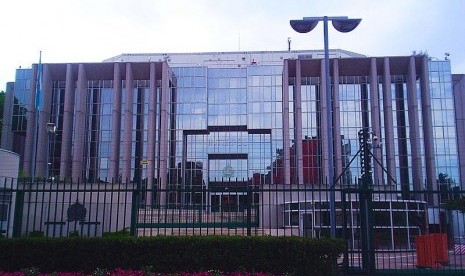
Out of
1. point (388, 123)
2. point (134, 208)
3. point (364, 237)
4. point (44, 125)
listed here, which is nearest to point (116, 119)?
point (44, 125)

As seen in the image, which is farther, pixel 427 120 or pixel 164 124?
pixel 164 124

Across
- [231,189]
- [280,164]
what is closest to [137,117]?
[280,164]

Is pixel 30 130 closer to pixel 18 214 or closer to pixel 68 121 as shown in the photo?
pixel 68 121

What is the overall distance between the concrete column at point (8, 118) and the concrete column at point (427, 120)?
5327cm

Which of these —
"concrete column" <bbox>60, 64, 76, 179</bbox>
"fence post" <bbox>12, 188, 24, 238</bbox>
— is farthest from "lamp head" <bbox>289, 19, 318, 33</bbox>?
"concrete column" <bbox>60, 64, 76, 179</bbox>

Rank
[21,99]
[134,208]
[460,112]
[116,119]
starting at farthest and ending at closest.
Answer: [460,112] < [21,99] < [116,119] < [134,208]

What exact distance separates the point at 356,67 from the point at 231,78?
1636cm

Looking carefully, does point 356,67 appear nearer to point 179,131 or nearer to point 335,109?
point 335,109

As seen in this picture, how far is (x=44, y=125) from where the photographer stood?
60.5 meters

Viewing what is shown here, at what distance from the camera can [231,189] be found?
37.7 ft

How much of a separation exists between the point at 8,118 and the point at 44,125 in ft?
18.0

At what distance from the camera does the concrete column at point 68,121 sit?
59.4 m

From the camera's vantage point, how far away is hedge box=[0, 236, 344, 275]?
403 inches

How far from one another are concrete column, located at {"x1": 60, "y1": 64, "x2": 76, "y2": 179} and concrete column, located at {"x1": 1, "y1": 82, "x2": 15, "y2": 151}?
7.93 meters
